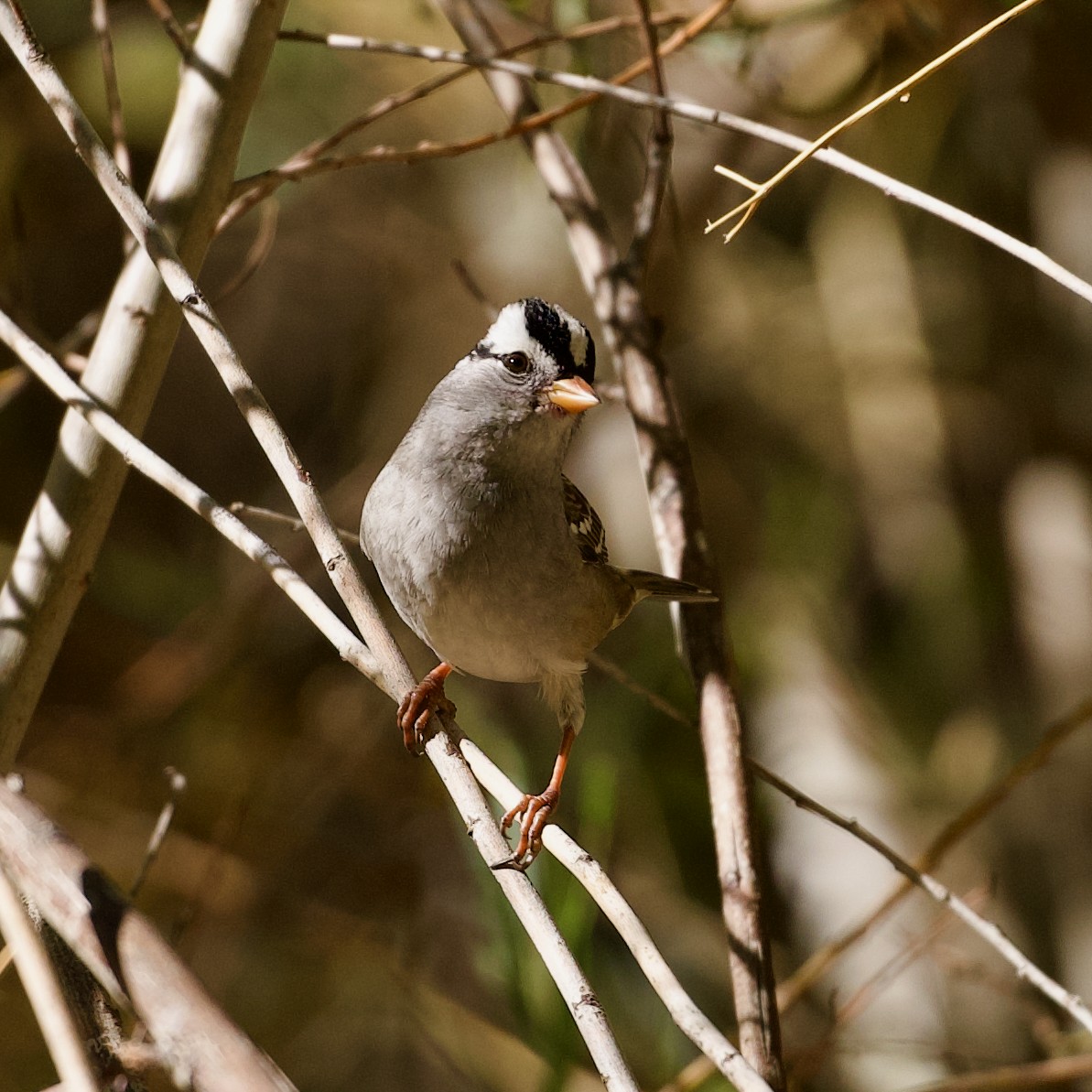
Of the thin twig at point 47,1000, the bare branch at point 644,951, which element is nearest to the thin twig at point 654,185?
the bare branch at point 644,951

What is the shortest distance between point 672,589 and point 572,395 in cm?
39

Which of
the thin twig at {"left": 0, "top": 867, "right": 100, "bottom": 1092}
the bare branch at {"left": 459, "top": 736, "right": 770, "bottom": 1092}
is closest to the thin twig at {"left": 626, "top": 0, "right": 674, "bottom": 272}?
the bare branch at {"left": 459, "top": 736, "right": 770, "bottom": 1092}

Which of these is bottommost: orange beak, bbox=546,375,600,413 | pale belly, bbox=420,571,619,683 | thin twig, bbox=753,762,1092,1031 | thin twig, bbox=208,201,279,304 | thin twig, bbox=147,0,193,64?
thin twig, bbox=753,762,1092,1031

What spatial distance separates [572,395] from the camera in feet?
7.18

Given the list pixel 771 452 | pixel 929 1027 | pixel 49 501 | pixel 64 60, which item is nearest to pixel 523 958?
pixel 49 501

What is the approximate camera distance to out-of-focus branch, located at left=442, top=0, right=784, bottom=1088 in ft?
5.40

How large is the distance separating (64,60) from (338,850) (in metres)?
2.79

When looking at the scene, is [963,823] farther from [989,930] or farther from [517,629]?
[517,629]

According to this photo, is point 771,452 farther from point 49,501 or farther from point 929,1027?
point 49,501

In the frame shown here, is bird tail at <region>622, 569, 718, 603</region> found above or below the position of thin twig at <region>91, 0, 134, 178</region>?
below

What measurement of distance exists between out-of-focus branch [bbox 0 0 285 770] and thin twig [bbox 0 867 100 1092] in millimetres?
615

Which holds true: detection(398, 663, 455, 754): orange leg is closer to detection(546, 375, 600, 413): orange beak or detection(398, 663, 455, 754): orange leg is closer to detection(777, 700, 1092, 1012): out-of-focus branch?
detection(546, 375, 600, 413): orange beak

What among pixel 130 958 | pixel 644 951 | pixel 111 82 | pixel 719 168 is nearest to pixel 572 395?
pixel 719 168

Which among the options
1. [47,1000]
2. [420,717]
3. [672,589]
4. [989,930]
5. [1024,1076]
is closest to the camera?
[47,1000]
